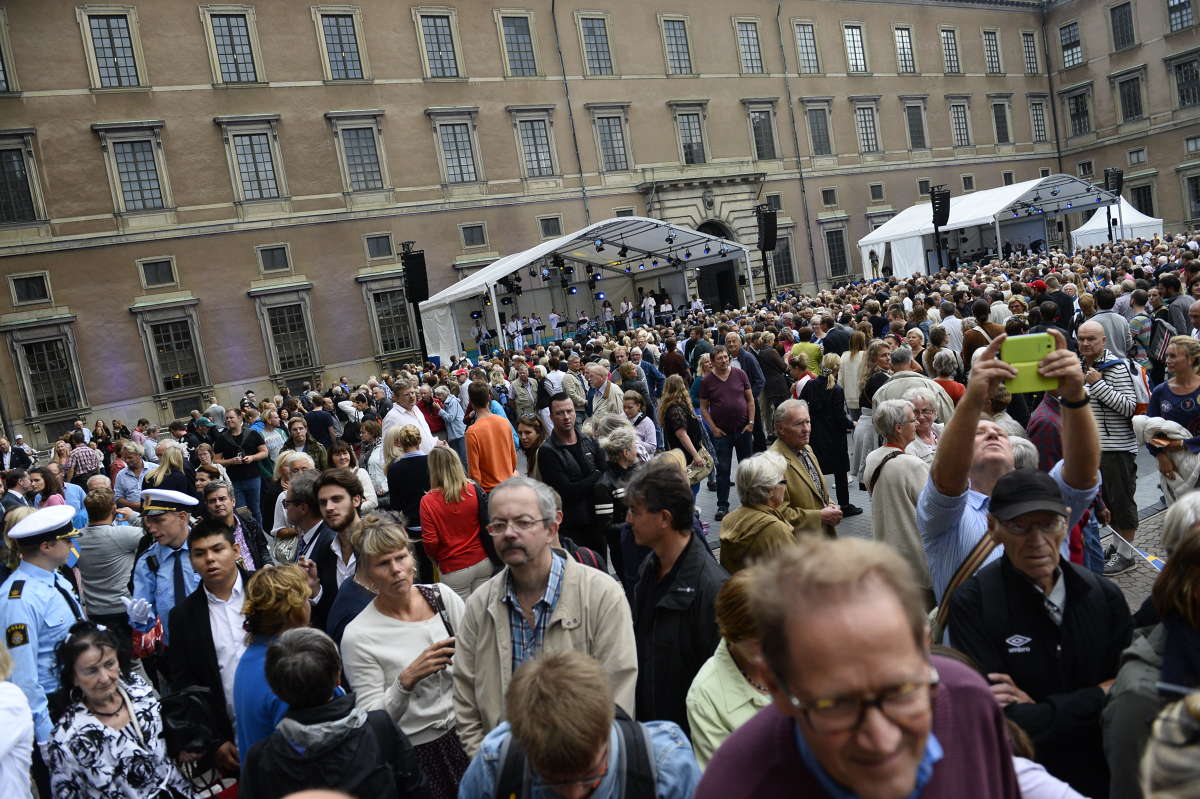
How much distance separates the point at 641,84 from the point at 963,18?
2069cm

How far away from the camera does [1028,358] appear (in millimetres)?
2807

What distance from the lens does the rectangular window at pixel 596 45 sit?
34.1 meters

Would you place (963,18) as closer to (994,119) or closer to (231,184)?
(994,119)

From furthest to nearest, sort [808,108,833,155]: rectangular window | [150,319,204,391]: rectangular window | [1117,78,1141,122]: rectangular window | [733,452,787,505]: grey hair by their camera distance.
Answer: [1117,78,1141,122]: rectangular window
[808,108,833,155]: rectangular window
[150,319,204,391]: rectangular window
[733,452,787,505]: grey hair

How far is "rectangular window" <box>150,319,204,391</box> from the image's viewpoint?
27.1 metres

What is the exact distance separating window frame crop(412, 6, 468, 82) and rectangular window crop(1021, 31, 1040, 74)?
32633 millimetres

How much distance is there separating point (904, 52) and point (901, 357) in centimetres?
4103

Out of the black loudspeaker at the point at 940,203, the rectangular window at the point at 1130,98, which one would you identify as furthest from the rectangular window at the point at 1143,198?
the black loudspeaker at the point at 940,203

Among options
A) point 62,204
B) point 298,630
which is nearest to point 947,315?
point 298,630

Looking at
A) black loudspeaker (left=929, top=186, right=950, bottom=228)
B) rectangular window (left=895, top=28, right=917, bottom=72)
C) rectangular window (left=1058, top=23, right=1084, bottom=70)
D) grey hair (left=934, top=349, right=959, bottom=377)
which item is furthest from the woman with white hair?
rectangular window (left=1058, top=23, right=1084, bottom=70)

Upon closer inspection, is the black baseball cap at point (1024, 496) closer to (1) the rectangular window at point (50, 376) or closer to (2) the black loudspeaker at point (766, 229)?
(1) the rectangular window at point (50, 376)

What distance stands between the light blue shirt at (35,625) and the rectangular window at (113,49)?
88.8 feet

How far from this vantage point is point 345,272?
29797mm

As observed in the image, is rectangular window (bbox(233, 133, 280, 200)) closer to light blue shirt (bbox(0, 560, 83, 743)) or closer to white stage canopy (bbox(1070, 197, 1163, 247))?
light blue shirt (bbox(0, 560, 83, 743))
